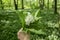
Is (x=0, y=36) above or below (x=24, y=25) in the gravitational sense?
below

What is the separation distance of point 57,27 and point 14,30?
69 centimetres

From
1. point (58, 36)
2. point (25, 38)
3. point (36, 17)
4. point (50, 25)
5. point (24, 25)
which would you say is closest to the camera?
point (25, 38)

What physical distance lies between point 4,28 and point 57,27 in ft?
2.66

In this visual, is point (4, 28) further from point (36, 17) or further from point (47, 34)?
point (36, 17)

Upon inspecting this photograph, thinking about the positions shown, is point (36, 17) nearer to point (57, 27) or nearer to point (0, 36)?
point (0, 36)

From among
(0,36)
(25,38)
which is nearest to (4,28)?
(0,36)

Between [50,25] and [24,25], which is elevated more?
[24,25]

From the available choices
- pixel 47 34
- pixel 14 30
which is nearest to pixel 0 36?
pixel 14 30

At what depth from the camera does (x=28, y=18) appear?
57.7 inches

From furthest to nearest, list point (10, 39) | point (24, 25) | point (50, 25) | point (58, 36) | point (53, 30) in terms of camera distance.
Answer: point (50, 25)
point (53, 30)
point (58, 36)
point (10, 39)
point (24, 25)

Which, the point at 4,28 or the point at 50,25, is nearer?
the point at 4,28

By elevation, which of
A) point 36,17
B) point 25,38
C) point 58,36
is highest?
point 36,17

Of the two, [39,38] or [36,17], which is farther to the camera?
[39,38]

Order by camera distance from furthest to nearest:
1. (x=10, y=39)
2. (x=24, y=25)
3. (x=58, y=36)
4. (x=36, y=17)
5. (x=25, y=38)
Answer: (x=58, y=36) < (x=10, y=39) < (x=36, y=17) < (x=24, y=25) < (x=25, y=38)
